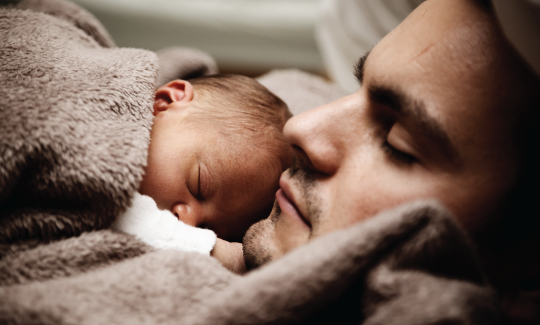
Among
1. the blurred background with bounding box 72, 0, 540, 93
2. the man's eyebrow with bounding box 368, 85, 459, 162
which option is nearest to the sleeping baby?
the man's eyebrow with bounding box 368, 85, 459, 162

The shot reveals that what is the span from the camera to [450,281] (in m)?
0.44

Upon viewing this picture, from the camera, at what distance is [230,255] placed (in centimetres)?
77

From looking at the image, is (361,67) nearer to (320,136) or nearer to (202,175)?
(320,136)

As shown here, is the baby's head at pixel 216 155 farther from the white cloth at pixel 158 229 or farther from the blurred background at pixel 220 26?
the blurred background at pixel 220 26

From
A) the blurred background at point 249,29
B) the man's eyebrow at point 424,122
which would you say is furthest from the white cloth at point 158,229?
the blurred background at point 249,29

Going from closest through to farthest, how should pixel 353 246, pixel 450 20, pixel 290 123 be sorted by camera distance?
pixel 353 246
pixel 450 20
pixel 290 123

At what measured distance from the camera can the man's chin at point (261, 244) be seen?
67 centimetres

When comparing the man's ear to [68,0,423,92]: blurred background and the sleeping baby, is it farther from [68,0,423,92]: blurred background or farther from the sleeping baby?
[68,0,423,92]: blurred background

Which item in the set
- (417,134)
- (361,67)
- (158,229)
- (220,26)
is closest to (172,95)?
(158,229)

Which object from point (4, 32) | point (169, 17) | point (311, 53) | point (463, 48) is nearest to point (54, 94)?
point (4, 32)

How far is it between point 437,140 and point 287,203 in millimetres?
314

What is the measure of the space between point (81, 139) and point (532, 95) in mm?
704

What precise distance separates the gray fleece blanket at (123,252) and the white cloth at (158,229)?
1.6 inches

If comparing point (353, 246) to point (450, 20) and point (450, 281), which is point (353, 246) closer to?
point (450, 281)
